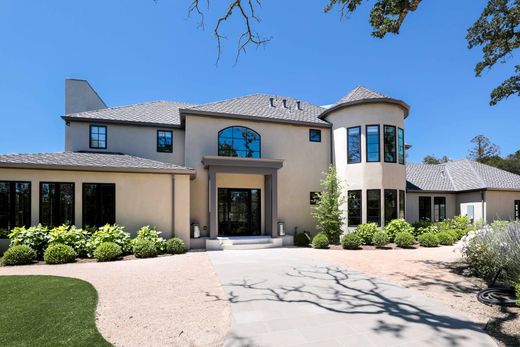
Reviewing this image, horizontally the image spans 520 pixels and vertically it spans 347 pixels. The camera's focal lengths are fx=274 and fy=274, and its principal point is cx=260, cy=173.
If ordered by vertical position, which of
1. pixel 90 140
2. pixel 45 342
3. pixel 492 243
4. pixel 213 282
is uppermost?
pixel 90 140

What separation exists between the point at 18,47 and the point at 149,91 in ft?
29.1

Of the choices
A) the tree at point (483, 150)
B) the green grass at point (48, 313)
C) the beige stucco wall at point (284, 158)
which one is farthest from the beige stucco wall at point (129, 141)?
the tree at point (483, 150)

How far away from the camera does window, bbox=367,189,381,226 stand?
15.4 m

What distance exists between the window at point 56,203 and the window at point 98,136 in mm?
4028

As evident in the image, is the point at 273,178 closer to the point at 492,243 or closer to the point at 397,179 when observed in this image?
the point at 397,179

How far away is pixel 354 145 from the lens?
1622cm

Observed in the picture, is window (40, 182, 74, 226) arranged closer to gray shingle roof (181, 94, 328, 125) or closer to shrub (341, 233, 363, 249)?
gray shingle roof (181, 94, 328, 125)

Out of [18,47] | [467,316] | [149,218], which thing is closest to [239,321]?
[467,316]

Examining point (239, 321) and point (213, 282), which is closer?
Result: point (239, 321)

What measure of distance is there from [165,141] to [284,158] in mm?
7113

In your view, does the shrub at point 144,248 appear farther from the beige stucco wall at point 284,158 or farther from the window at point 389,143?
the window at point 389,143

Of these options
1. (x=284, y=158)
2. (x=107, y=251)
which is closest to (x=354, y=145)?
(x=284, y=158)

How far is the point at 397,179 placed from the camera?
15867 mm

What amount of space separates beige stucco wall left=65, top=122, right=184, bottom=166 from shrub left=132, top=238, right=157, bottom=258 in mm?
5877
